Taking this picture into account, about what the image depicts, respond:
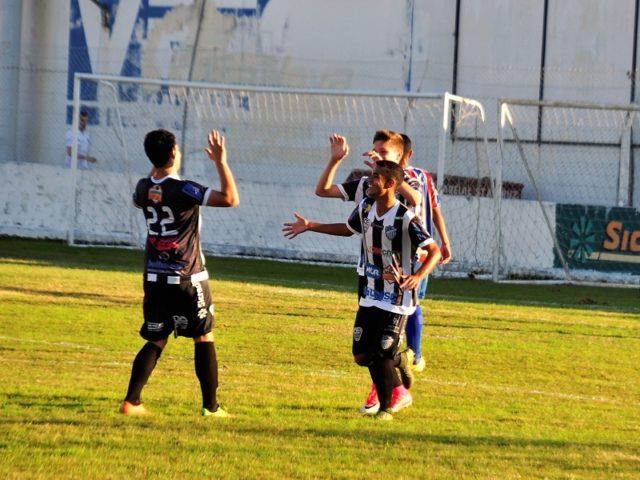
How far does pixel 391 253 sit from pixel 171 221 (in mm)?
1332

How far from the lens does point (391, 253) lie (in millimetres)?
7273

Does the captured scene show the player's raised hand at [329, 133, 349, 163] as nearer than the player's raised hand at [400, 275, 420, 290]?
No

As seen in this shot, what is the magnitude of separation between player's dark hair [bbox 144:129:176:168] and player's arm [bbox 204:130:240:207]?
0.76 feet

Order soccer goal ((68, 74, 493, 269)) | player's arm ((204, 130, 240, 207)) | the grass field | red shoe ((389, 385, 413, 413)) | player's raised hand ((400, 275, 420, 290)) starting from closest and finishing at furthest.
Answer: the grass field
player's arm ((204, 130, 240, 207))
player's raised hand ((400, 275, 420, 290))
red shoe ((389, 385, 413, 413))
soccer goal ((68, 74, 493, 269))

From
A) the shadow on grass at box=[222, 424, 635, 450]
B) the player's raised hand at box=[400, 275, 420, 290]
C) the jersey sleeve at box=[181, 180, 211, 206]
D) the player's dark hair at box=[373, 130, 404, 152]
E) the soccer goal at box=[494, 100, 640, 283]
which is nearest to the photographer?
the shadow on grass at box=[222, 424, 635, 450]

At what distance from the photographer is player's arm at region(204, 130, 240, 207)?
6.74 meters

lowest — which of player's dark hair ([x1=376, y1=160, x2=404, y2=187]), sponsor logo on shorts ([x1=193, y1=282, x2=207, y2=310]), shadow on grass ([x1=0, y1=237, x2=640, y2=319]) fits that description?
shadow on grass ([x1=0, y1=237, x2=640, y2=319])

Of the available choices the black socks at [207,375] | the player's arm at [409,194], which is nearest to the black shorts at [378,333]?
the black socks at [207,375]

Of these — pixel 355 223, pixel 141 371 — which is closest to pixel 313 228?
pixel 355 223

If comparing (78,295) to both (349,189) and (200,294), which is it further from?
(200,294)

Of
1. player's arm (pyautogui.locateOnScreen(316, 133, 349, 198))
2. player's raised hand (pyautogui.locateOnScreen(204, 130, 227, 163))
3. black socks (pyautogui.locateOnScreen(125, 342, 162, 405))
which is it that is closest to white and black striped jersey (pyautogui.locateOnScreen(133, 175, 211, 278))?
player's raised hand (pyautogui.locateOnScreen(204, 130, 227, 163))

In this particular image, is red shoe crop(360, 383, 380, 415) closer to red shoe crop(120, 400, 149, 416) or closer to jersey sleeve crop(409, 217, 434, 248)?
jersey sleeve crop(409, 217, 434, 248)

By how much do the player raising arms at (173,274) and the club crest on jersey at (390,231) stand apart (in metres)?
0.96

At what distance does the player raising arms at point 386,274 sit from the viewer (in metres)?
7.21
